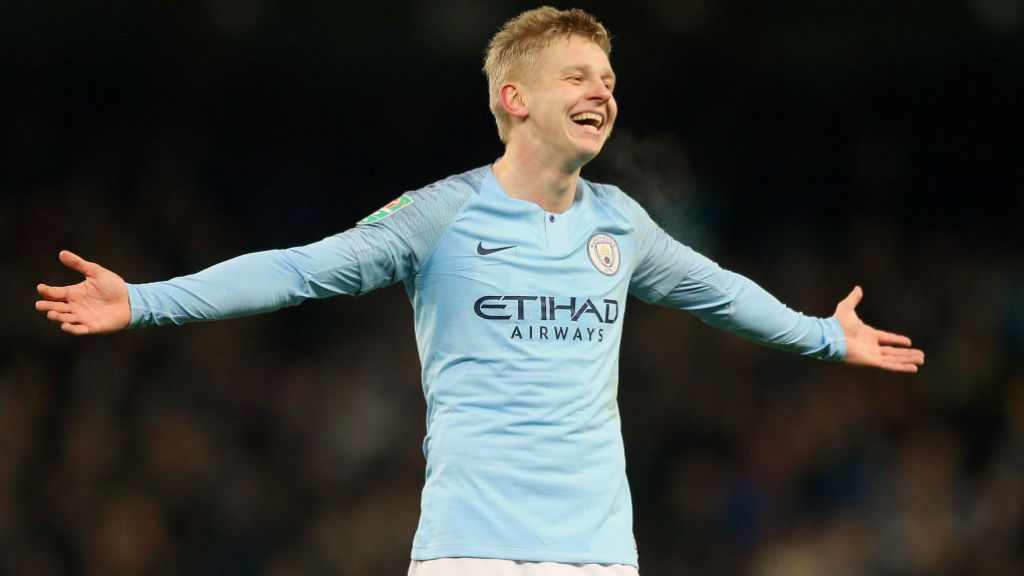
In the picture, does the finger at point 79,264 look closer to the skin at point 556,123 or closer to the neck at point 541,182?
the skin at point 556,123

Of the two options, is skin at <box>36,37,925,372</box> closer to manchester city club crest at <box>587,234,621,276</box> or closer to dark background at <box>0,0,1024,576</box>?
manchester city club crest at <box>587,234,621,276</box>

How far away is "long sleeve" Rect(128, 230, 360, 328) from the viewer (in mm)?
2482

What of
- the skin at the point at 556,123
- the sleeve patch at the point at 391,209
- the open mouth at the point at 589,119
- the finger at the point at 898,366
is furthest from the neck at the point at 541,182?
the finger at the point at 898,366

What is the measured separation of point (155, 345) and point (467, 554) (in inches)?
122

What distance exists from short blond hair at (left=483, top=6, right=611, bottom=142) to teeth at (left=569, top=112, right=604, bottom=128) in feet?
0.56

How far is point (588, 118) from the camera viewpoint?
288 cm

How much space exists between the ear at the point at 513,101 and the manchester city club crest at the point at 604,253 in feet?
1.18

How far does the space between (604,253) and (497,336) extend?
35cm

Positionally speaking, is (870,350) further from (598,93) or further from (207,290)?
(207,290)

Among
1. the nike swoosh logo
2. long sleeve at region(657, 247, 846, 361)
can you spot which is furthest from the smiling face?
long sleeve at region(657, 247, 846, 361)

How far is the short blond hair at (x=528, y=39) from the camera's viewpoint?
296 cm

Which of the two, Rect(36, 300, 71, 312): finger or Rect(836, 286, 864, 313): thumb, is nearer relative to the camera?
Answer: Rect(36, 300, 71, 312): finger

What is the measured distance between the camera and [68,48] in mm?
5359

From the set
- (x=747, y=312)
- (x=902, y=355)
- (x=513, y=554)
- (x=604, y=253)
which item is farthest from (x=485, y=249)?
(x=902, y=355)
